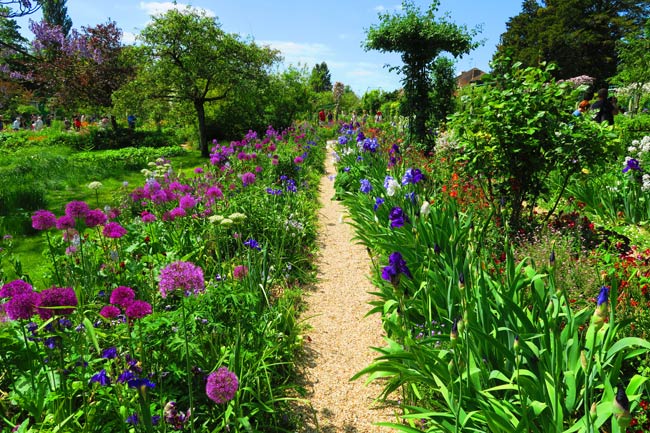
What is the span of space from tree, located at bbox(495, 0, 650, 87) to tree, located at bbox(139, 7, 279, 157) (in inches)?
1153

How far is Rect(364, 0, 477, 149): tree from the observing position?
9203 mm

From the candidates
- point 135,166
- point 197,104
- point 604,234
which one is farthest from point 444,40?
point 135,166

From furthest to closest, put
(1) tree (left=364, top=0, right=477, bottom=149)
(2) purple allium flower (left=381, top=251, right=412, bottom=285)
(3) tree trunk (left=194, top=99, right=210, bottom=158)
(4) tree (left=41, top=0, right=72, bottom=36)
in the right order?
1. (4) tree (left=41, top=0, right=72, bottom=36)
2. (3) tree trunk (left=194, top=99, right=210, bottom=158)
3. (1) tree (left=364, top=0, right=477, bottom=149)
4. (2) purple allium flower (left=381, top=251, right=412, bottom=285)

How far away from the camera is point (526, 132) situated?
12.7 ft

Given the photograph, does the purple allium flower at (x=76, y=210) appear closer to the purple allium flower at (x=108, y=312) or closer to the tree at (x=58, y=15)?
the purple allium flower at (x=108, y=312)

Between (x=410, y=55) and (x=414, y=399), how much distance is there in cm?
922

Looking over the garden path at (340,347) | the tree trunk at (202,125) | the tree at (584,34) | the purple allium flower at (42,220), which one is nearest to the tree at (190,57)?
the tree trunk at (202,125)

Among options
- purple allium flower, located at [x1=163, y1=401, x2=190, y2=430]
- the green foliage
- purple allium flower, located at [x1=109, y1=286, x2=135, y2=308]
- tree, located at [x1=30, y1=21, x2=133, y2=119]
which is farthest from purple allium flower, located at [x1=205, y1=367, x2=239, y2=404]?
tree, located at [x1=30, y1=21, x2=133, y2=119]

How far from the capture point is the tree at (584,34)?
33562 millimetres

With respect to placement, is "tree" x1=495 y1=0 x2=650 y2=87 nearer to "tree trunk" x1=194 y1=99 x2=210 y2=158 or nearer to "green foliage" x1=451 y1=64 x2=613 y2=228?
"tree trunk" x1=194 y1=99 x2=210 y2=158

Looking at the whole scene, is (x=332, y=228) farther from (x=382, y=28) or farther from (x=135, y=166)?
(x=135, y=166)

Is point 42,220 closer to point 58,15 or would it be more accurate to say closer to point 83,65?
point 83,65

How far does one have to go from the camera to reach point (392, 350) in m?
2.31

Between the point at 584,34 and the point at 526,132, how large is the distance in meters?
38.7
